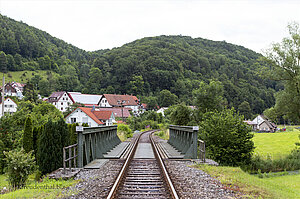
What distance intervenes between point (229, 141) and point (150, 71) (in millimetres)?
137411

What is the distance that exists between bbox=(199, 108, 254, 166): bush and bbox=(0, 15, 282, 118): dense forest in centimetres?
10644

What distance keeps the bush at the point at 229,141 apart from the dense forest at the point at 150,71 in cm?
10644

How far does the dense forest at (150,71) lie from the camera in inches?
5015

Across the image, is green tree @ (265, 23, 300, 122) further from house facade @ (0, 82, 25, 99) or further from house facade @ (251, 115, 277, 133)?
house facade @ (0, 82, 25, 99)

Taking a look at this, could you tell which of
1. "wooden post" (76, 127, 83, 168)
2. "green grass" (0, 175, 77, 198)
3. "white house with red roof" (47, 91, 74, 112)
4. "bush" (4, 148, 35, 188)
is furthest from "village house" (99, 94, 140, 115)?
"green grass" (0, 175, 77, 198)

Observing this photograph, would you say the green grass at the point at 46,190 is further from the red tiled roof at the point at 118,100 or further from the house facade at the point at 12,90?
the house facade at the point at 12,90

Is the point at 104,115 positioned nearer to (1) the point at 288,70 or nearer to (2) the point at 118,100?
(1) the point at 288,70

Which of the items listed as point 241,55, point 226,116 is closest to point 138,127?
point 226,116

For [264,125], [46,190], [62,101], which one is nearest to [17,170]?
[46,190]

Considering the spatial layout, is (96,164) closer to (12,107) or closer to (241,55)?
Result: (12,107)

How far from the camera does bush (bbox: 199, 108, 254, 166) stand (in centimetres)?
1337

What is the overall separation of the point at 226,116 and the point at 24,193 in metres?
10.4

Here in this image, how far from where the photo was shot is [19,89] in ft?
449

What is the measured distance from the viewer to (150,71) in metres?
150
